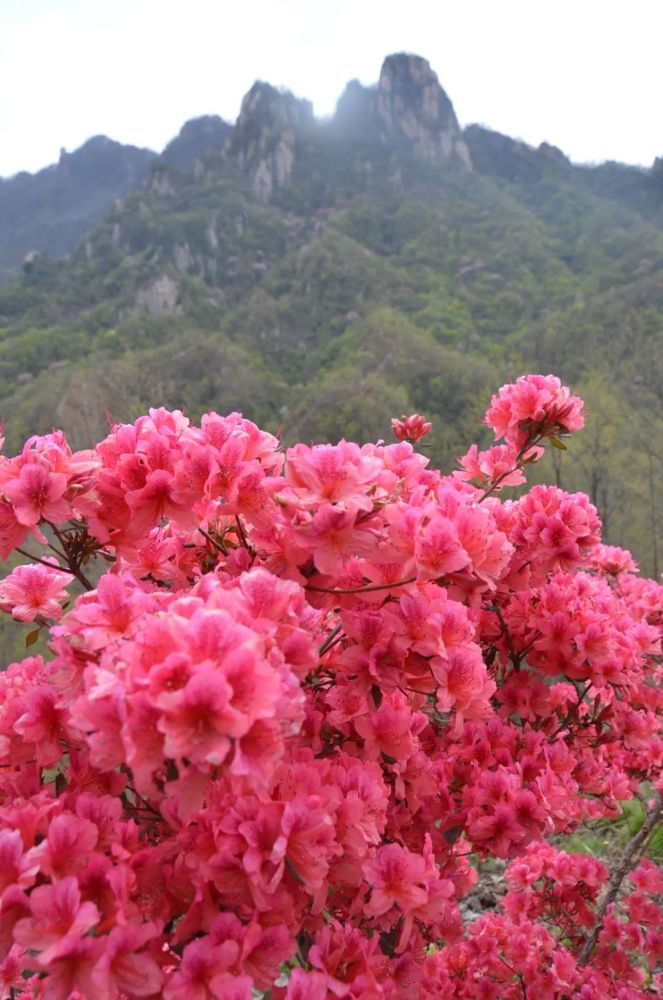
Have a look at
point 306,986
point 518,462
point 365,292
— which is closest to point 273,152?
point 365,292

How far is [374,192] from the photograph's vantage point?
70.4m

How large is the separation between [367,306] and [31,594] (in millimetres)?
46758

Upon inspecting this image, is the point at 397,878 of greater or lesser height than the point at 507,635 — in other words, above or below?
below

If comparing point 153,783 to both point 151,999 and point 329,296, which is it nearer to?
point 151,999

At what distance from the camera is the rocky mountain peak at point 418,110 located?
79.4m

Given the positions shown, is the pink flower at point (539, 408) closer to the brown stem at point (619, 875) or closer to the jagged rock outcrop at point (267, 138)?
the brown stem at point (619, 875)

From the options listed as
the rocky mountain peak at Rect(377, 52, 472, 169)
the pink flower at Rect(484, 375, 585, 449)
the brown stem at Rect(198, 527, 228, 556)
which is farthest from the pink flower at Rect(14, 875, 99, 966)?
the rocky mountain peak at Rect(377, 52, 472, 169)

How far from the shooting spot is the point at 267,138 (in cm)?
7588

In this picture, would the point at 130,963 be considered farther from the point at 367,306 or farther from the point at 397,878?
the point at 367,306

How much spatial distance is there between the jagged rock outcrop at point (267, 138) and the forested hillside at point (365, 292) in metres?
0.27

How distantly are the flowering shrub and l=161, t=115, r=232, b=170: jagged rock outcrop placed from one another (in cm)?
10424

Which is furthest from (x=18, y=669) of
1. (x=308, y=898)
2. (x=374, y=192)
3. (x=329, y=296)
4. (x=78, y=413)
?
(x=374, y=192)

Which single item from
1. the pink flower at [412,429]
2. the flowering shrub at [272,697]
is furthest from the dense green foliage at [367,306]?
the flowering shrub at [272,697]

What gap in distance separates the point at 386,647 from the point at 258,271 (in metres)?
62.7
